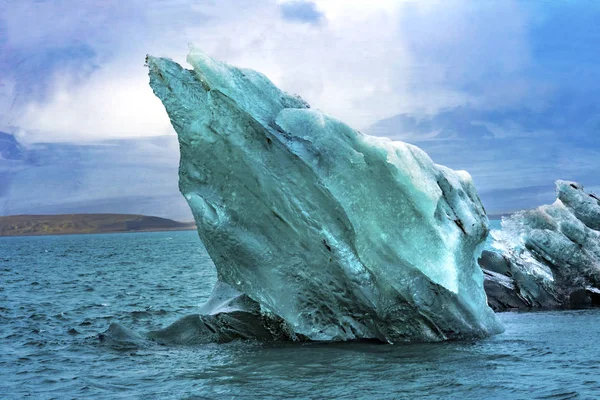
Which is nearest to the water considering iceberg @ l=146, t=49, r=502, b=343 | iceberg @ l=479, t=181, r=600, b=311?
iceberg @ l=146, t=49, r=502, b=343

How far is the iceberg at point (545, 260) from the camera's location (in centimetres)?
2602

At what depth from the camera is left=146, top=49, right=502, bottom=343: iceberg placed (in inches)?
622

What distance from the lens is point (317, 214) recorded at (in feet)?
52.4

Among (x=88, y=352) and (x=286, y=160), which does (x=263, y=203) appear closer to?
(x=286, y=160)

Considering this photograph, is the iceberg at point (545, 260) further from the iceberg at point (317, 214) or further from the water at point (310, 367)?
the iceberg at point (317, 214)

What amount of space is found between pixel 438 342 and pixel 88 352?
346 inches

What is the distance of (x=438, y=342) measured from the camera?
16766mm

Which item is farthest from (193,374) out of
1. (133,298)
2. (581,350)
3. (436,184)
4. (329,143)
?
(133,298)

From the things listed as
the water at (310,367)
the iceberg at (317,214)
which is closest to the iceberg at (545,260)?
the water at (310,367)

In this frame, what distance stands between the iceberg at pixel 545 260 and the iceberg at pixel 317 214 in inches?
378

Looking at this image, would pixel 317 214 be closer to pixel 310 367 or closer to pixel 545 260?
pixel 310 367

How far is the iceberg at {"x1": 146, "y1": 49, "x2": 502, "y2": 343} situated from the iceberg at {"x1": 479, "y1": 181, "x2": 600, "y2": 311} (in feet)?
31.5

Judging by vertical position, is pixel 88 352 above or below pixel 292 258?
below

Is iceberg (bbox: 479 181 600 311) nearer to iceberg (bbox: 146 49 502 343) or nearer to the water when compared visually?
the water
